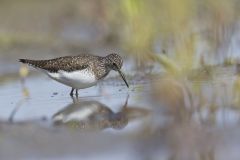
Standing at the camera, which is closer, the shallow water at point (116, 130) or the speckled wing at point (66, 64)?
the shallow water at point (116, 130)

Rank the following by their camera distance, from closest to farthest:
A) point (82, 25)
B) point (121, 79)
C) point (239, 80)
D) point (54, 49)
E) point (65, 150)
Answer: point (65, 150) → point (239, 80) → point (121, 79) → point (54, 49) → point (82, 25)

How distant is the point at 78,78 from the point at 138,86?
2.60 feet

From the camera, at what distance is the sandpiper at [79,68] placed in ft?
33.3

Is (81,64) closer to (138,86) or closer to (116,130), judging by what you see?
(138,86)

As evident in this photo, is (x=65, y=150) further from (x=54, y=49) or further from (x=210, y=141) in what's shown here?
(x=54, y=49)

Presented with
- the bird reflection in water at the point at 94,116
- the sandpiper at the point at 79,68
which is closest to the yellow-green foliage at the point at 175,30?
the sandpiper at the point at 79,68

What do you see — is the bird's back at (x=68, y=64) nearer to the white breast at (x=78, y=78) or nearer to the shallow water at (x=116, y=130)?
the white breast at (x=78, y=78)

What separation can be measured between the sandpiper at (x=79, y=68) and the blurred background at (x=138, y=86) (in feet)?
0.63

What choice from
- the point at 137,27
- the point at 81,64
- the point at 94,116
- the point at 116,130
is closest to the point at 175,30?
the point at 137,27

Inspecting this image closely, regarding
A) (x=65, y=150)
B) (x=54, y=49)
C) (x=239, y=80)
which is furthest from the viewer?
(x=54, y=49)

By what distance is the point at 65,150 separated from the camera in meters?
7.47

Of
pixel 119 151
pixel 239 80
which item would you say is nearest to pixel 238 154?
pixel 119 151

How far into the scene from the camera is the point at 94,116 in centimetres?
859

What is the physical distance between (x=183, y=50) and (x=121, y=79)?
4.55 feet
